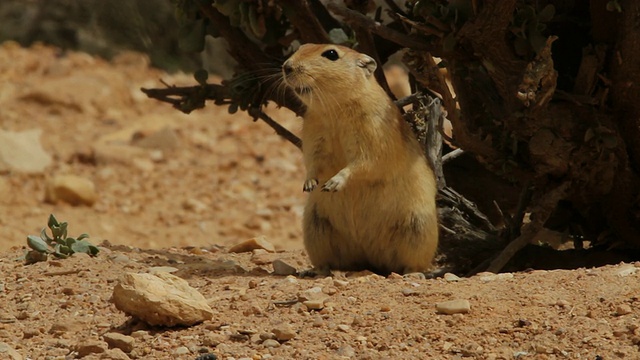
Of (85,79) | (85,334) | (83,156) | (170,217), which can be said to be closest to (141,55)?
(85,79)

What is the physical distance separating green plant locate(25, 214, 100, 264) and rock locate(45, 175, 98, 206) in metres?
4.12

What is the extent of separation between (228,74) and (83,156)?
2329 millimetres

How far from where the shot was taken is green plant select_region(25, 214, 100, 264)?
18.6 ft

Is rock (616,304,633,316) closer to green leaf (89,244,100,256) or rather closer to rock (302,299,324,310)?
rock (302,299,324,310)

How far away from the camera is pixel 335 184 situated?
5777 millimetres

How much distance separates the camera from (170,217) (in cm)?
995

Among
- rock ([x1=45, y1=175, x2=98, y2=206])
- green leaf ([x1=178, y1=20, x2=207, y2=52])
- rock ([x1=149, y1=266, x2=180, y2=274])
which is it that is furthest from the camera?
rock ([x1=45, y1=175, x2=98, y2=206])

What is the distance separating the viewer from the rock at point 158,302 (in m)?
4.46

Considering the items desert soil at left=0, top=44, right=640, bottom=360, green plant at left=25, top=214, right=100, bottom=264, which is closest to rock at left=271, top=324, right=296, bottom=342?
desert soil at left=0, top=44, right=640, bottom=360

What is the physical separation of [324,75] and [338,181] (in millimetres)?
671

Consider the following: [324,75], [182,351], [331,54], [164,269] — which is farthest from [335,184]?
[182,351]

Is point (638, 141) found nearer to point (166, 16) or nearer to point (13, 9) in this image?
point (166, 16)

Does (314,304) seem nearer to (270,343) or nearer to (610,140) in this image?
(270,343)

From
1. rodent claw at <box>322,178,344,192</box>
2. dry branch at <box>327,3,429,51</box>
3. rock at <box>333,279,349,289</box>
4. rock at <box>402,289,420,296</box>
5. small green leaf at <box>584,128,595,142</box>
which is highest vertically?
dry branch at <box>327,3,429,51</box>
